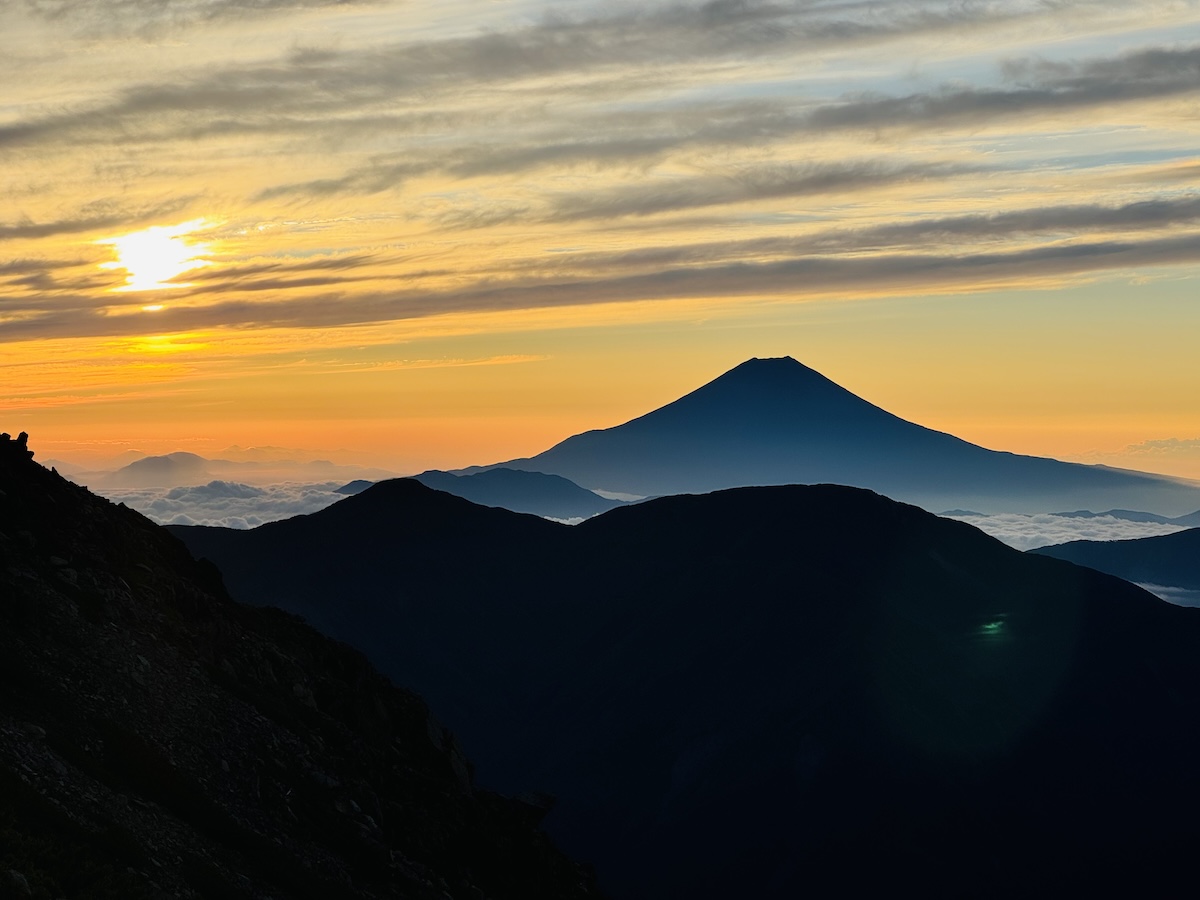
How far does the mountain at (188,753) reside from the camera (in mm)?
45000

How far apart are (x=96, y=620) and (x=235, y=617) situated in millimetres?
18801

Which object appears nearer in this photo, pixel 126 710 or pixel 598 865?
pixel 126 710

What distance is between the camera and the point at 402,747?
81.6 meters

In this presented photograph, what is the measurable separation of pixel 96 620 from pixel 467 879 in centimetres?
2334

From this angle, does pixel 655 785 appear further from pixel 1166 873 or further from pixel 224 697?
pixel 224 697

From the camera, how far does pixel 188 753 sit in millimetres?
56000

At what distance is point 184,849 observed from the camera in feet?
157

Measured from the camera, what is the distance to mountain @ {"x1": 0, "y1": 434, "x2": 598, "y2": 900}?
1772 inches

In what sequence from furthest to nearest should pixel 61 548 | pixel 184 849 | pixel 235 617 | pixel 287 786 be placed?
pixel 235 617 → pixel 61 548 → pixel 287 786 → pixel 184 849

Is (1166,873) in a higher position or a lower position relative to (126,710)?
lower

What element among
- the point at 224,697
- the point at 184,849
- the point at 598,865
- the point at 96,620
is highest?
the point at 96,620

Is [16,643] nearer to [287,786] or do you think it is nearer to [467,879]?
[287,786]

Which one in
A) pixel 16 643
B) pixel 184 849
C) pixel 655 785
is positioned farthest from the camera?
pixel 655 785

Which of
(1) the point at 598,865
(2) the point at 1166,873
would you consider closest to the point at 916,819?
(2) the point at 1166,873
